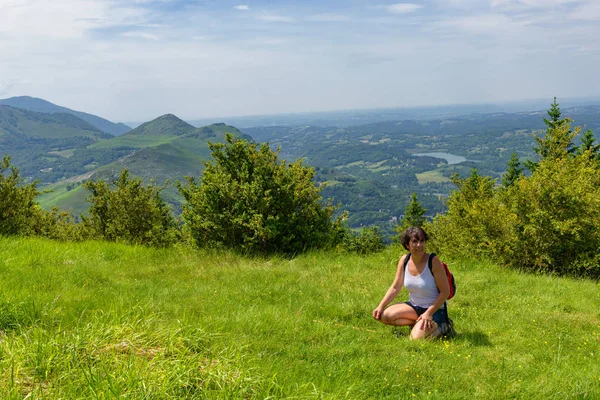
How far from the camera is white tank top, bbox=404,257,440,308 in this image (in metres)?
6.06

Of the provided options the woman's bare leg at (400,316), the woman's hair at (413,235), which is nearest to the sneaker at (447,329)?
the woman's bare leg at (400,316)

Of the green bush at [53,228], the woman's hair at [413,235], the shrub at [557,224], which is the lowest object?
the green bush at [53,228]

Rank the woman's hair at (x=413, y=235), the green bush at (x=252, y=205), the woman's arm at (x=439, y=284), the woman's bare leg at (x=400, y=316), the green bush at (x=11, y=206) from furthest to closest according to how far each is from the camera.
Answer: the green bush at (x=11, y=206)
the green bush at (x=252, y=205)
the woman's bare leg at (x=400, y=316)
the woman's hair at (x=413, y=235)
the woman's arm at (x=439, y=284)

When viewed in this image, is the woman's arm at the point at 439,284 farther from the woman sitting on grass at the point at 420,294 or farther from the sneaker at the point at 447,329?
the sneaker at the point at 447,329

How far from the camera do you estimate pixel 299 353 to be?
4.79 meters

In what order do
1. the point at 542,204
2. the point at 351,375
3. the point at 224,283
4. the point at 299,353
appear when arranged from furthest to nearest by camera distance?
the point at 542,204 → the point at 224,283 → the point at 299,353 → the point at 351,375

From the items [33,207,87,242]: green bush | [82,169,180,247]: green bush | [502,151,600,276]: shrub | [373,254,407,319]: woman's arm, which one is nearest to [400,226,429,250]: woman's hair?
[373,254,407,319]: woman's arm

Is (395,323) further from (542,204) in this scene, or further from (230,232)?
(542,204)

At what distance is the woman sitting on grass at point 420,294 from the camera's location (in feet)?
19.3

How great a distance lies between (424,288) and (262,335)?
8.14 feet

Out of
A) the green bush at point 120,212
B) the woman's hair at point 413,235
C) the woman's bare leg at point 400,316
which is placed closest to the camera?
the woman's hair at point 413,235

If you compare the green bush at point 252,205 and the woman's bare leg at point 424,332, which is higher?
the green bush at point 252,205

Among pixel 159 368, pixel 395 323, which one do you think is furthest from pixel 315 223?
pixel 159 368

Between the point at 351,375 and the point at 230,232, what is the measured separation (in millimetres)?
7124
